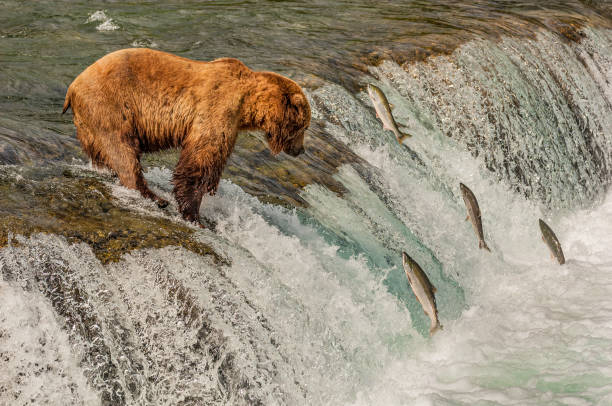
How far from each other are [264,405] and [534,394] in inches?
76.1

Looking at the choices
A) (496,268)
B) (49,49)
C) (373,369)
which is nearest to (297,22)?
(49,49)

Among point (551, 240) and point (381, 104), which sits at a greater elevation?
point (381, 104)

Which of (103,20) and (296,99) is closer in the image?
(296,99)

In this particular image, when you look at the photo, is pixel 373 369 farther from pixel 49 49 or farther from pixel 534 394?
pixel 49 49

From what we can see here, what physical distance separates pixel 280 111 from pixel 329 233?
1.03 meters

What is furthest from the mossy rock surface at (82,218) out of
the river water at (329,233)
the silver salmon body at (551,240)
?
the silver salmon body at (551,240)

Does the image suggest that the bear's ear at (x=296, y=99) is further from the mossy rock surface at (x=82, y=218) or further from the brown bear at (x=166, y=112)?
the mossy rock surface at (x=82, y=218)

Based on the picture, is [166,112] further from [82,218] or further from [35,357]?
[35,357]

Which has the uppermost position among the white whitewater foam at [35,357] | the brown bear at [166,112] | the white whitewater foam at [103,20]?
the brown bear at [166,112]

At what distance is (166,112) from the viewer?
13.7 ft

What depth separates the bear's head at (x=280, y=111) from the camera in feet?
14.6

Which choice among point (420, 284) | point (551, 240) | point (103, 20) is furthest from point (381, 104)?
point (103, 20)

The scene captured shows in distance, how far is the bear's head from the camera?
4.45 meters

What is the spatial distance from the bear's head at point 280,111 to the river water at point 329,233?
518mm
